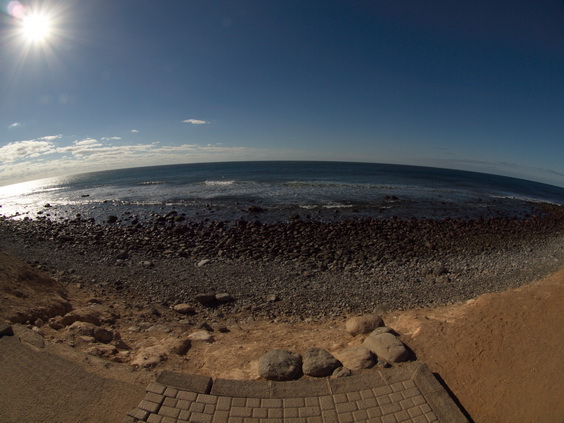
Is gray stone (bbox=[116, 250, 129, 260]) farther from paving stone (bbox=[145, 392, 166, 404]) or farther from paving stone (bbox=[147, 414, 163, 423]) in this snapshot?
paving stone (bbox=[147, 414, 163, 423])

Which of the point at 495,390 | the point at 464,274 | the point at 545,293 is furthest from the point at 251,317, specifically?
the point at 464,274

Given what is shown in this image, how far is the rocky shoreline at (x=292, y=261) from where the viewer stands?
824cm

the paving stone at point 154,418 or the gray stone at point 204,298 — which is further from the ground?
the paving stone at point 154,418

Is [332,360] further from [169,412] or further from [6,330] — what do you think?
[6,330]

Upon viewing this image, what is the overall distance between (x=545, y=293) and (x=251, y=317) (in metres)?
7.55

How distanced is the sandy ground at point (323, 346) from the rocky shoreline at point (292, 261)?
1361 mm

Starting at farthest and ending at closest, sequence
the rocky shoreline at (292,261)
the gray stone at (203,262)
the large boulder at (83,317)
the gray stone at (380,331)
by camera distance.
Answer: the gray stone at (203,262) < the rocky shoreline at (292,261) < the large boulder at (83,317) < the gray stone at (380,331)

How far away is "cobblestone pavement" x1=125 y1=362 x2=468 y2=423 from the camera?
343 cm

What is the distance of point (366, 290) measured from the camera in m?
8.66

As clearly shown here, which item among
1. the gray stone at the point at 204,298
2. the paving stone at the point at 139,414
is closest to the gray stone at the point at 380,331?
the paving stone at the point at 139,414

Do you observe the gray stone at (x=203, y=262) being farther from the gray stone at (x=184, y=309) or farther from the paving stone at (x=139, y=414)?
the paving stone at (x=139, y=414)

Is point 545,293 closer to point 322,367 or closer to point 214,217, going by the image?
point 322,367

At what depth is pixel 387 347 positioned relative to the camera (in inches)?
184

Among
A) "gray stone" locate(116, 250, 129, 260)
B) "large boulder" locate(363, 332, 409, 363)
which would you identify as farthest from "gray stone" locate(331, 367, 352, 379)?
"gray stone" locate(116, 250, 129, 260)
